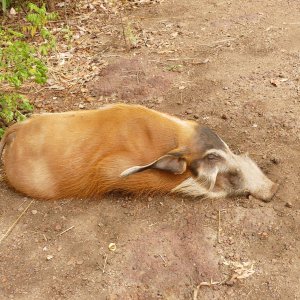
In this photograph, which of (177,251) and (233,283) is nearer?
(233,283)

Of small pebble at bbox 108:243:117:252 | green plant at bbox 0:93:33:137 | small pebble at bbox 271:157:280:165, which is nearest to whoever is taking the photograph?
small pebble at bbox 108:243:117:252

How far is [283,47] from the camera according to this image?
20.3 ft

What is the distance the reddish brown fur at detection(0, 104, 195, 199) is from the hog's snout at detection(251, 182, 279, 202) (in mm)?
605

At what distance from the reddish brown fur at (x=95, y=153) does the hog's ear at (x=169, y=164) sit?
0.10m

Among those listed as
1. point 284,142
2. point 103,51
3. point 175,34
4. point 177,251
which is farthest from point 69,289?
point 175,34

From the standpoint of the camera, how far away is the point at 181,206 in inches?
164

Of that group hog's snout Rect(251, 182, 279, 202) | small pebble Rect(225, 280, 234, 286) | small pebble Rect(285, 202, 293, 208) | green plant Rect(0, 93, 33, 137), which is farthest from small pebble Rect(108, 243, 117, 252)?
green plant Rect(0, 93, 33, 137)

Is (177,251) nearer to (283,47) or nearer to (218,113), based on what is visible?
(218,113)

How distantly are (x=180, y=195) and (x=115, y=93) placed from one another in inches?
75.1

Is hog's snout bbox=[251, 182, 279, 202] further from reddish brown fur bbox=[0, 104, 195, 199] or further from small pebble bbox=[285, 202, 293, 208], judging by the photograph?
reddish brown fur bbox=[0, 104, 195, 199]

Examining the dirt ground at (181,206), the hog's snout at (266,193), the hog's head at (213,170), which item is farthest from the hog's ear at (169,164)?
the hog's snout at (266,193)

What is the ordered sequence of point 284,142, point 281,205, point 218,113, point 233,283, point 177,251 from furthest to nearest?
point 218,113 < point 284,142 < point 281,205 < point 177,251 < point 233,283

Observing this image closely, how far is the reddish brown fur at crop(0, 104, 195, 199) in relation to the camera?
4105 mm

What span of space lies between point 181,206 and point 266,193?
708 millimetres
